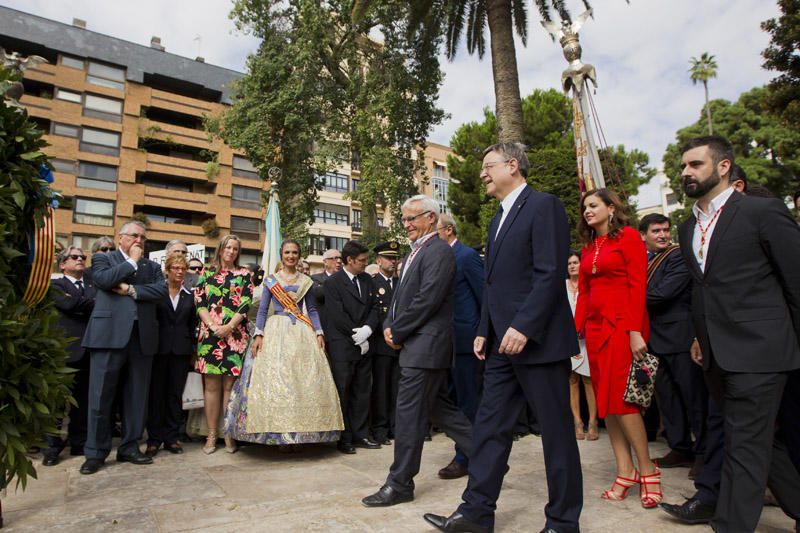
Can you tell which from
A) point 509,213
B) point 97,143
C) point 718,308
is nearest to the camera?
point 718,308

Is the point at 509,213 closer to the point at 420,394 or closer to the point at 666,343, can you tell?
the point at 420,394

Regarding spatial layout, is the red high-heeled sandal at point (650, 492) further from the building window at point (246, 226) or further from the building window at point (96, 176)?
the building window at point (246, 226)

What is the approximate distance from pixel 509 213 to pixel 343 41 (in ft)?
60.7

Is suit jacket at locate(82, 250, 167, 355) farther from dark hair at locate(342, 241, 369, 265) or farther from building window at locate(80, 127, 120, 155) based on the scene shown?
building window at locate(80, 127, 120, 155)

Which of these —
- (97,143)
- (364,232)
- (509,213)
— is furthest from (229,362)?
(97,143)

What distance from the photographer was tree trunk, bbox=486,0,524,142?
1164cm

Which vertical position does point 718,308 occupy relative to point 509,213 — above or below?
below

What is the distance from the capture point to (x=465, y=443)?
4.03 m

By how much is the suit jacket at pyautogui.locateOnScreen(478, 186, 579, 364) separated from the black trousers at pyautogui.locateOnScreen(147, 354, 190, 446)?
382cm

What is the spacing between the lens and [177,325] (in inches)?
224

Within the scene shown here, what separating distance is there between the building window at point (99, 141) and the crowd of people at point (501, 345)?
39732 millimetres

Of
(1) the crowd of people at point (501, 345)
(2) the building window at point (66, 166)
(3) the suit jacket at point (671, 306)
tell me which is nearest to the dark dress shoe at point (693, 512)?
(1) the crowd of people at point (501, 345)

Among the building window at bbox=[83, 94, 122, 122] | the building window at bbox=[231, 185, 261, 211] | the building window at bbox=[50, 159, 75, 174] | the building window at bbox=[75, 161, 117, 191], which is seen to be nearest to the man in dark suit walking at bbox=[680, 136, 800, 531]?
the building window at bbox=[50, 159, 75, 174]

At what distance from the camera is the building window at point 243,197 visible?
45500 millimetres
